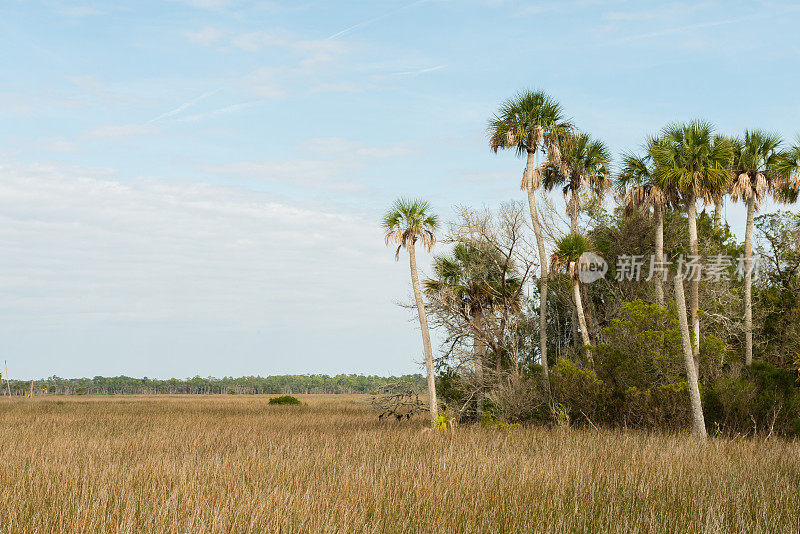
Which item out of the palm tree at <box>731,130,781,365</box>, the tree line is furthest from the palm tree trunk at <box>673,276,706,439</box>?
the palm tree at <box>731,130,781,365</box>

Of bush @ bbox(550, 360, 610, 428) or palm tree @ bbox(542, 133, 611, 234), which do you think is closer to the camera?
bush @ bbox(550, 360, 610, 428)

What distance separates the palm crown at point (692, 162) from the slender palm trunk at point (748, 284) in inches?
237

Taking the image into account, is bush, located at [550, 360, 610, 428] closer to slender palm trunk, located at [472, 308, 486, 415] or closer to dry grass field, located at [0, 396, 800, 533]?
slender palm trunk, located at [472, 308, 486, 415]

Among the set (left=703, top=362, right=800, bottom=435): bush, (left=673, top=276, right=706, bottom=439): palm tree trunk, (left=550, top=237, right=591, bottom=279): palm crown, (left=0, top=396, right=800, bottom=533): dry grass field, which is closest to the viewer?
(left=0, top=396, right=800, bottom=533): dry grass field

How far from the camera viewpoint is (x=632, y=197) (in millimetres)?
23797

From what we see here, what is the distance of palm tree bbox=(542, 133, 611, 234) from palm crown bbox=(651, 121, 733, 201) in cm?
783

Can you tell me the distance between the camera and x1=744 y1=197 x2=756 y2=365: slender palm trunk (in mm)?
25250

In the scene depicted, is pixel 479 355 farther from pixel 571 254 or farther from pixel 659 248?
pixel 659 248

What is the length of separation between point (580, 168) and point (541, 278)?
614cm

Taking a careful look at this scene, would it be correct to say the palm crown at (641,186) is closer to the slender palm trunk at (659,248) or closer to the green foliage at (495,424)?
the slender palm trunk at (659,248)

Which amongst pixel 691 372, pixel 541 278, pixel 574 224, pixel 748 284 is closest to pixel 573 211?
pixel 574 224

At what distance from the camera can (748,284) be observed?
2550 centimetres

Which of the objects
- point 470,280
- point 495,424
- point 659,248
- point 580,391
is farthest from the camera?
point 470,280

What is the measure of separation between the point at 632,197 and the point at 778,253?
9.98 meters
